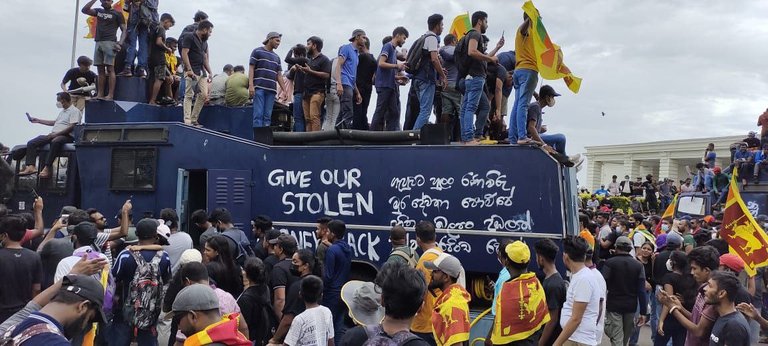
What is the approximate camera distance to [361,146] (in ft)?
30.9

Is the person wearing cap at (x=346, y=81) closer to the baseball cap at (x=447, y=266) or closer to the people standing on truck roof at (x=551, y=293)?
the people standing on truck roof at (x=551, y=293)

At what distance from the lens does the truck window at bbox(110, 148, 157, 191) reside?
10.1 metres

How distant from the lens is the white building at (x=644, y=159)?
52.6 meters

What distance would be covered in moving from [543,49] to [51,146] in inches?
282

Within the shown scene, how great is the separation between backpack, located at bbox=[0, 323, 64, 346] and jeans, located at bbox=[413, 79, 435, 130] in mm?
7104

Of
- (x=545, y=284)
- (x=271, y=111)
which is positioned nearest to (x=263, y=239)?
(x=271, y=111)

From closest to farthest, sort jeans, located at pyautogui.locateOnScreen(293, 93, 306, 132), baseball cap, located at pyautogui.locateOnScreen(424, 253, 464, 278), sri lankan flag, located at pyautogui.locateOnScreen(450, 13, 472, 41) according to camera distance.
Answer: baseball cap, located at pyautogui.locateOnScreen(424, 253, 464, 278)
jeans, located at pyautogui.locateOnScreen(293, 93, 306, 132)
sri lankan flag, located at pyautogui.locateOnScreen(450, 13, 472, 41)

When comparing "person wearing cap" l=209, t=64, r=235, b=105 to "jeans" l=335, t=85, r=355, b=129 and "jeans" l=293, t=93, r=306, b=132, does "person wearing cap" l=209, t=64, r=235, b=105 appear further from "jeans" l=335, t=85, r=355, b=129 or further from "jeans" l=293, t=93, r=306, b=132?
"jeans" l=335, t=85, r=355, b=129

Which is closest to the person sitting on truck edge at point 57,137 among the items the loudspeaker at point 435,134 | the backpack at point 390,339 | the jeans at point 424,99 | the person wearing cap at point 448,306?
the jeans at point 424,99

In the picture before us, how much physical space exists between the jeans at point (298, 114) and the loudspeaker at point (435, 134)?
2572 mm

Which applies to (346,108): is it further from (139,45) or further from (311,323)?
(311,323)

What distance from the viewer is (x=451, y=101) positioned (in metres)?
10.2

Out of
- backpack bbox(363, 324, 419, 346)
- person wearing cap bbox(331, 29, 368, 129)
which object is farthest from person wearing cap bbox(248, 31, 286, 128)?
backpack bbox(363, 324, 419, 346)

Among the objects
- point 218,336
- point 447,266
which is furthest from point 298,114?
point 218,336
